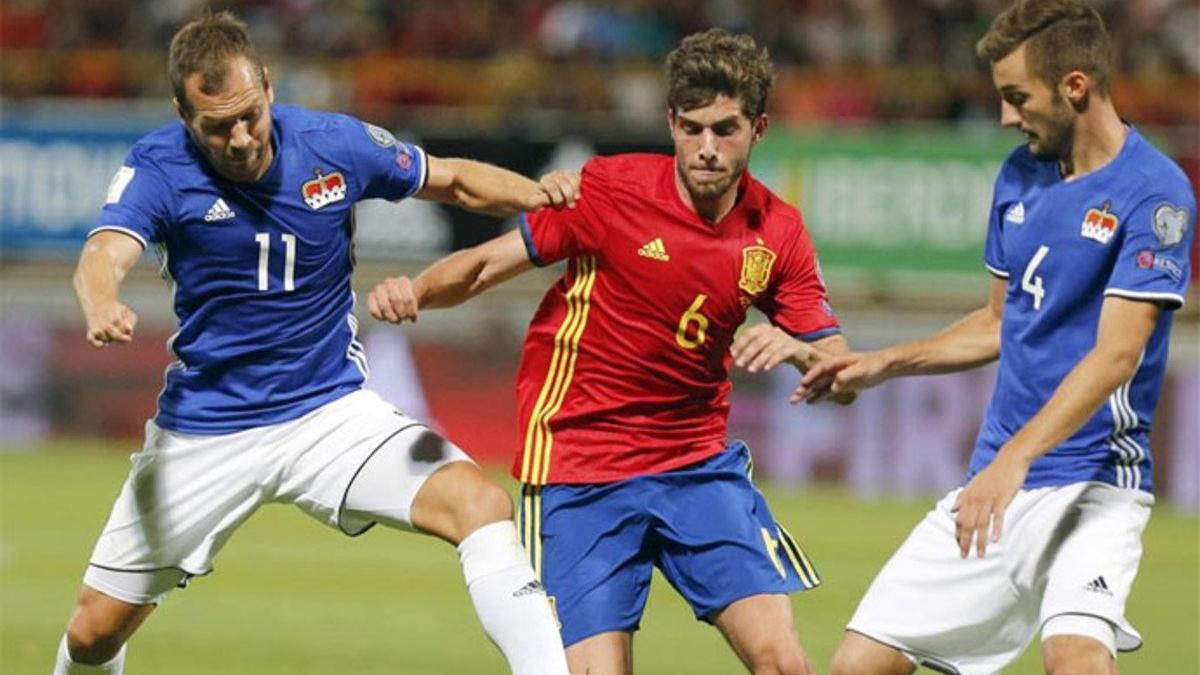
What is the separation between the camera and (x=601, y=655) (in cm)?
634

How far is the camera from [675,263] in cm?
653

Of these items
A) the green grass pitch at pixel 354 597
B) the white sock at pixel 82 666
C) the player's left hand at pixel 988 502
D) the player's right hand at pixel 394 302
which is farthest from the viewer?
the green grass pitch at pixel 354 597

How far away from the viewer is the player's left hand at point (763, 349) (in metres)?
6.09

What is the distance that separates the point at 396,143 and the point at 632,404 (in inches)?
47.3

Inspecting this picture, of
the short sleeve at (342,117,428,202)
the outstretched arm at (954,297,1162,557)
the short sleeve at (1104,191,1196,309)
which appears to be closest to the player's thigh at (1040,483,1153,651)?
the outstretched arm at (954,297,1162,557)

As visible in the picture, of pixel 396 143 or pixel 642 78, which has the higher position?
pixel 396 143

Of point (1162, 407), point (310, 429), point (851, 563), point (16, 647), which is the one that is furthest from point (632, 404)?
point (1162, 407)

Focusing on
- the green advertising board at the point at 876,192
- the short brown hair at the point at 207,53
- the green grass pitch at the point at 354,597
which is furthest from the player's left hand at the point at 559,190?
the green advertising board at the point at 876,192

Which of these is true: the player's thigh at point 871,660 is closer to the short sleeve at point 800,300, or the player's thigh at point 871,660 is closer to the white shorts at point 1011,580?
the white shorts at point 1011,580

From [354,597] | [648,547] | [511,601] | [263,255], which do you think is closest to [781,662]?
[648,547]

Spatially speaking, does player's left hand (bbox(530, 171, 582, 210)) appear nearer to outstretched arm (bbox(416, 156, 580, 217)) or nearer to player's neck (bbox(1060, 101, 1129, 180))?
outstretched arm (bbox(416, 156, 580, 217))

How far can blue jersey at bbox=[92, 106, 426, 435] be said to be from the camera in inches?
261

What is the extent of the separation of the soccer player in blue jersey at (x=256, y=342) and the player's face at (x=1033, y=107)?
4.37 ft

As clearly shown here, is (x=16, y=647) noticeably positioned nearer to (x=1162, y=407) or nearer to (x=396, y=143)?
(x=396, y=143)
